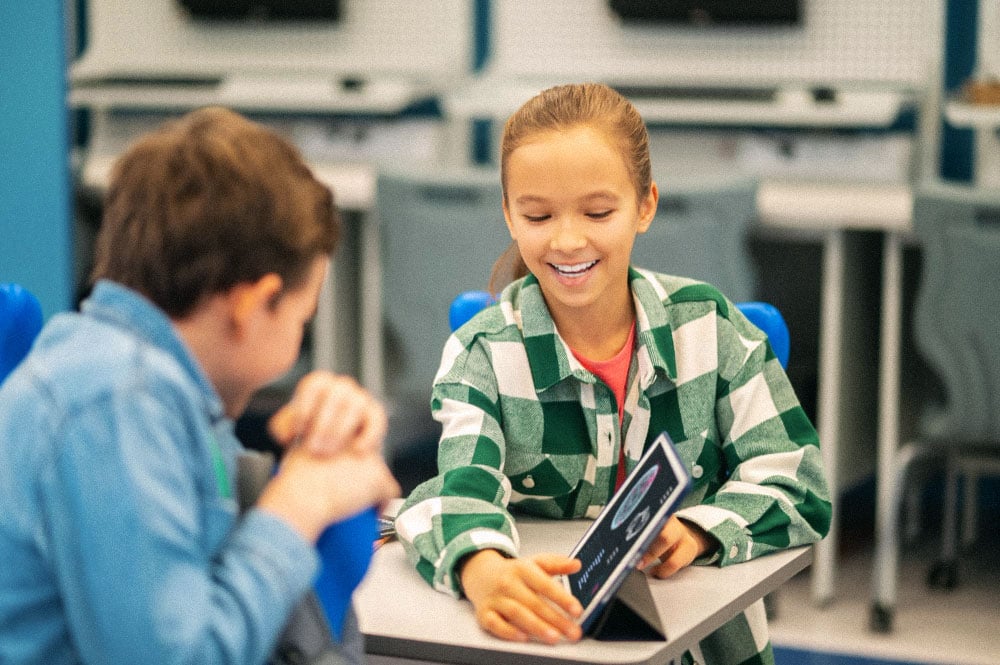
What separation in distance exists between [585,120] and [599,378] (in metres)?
0.26

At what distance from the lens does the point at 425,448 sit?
3.29m

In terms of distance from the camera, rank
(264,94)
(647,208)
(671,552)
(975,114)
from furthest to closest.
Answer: (264,94), (975,114), (647,208), (671,552)

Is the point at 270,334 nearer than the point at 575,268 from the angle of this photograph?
Yes

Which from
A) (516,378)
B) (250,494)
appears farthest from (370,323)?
(250,494)

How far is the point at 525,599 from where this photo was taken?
1060mm

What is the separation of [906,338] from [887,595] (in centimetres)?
64

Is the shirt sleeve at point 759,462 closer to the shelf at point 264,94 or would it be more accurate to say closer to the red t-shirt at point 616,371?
the red t-shirt at point 616,371

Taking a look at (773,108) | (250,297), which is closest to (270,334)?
(250,297)

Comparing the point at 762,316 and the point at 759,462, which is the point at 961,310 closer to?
the point at 762,316

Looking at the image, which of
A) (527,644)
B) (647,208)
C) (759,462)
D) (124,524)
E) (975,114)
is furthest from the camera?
(975,114)

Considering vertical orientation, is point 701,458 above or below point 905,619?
above

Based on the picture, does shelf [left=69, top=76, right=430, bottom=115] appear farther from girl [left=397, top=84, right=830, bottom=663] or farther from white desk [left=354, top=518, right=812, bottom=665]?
white desk [left=354, top=518, right=812, bottom=665]

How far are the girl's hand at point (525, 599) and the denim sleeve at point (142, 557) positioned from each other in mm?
252

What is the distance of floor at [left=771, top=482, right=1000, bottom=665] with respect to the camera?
8.74ft
